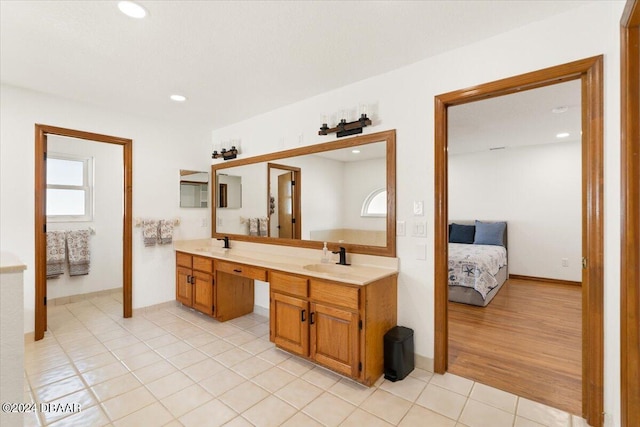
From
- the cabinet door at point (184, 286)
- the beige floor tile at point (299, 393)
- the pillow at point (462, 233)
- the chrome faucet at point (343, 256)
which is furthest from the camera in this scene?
the pillow at point (462, 233)

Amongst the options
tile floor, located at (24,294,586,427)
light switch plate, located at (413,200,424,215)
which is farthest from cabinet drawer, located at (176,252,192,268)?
light switch plate, located at (413,200,424,215)

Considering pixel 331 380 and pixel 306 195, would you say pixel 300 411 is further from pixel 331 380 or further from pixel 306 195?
pixel 306 195

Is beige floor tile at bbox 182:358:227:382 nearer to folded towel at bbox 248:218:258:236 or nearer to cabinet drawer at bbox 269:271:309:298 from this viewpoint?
cabinet drawer at bbox 269:271:309:298

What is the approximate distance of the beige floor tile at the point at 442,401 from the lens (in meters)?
1.94

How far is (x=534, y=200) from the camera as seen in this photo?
5512 mm

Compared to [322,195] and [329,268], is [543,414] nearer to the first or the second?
[329,268]

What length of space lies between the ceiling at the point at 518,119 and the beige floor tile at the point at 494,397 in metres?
2.47

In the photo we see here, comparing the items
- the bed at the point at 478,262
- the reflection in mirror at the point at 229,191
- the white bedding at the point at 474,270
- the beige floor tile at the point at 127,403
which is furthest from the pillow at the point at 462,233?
the beige floor tile at the point at 127,403

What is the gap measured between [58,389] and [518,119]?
5.48 meters

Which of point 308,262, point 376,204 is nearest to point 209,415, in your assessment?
point 308,262

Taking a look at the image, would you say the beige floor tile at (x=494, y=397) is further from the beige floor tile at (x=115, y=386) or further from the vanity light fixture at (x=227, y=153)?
the vanity light fixture at (x=227, y=153)

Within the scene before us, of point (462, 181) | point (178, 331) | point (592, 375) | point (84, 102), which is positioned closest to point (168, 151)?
point (84, 102)

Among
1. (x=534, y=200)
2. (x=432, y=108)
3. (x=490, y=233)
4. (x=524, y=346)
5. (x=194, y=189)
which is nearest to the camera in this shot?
(x=432, y=108)

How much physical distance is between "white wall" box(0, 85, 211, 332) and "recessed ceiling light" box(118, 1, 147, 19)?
83.3 inches
